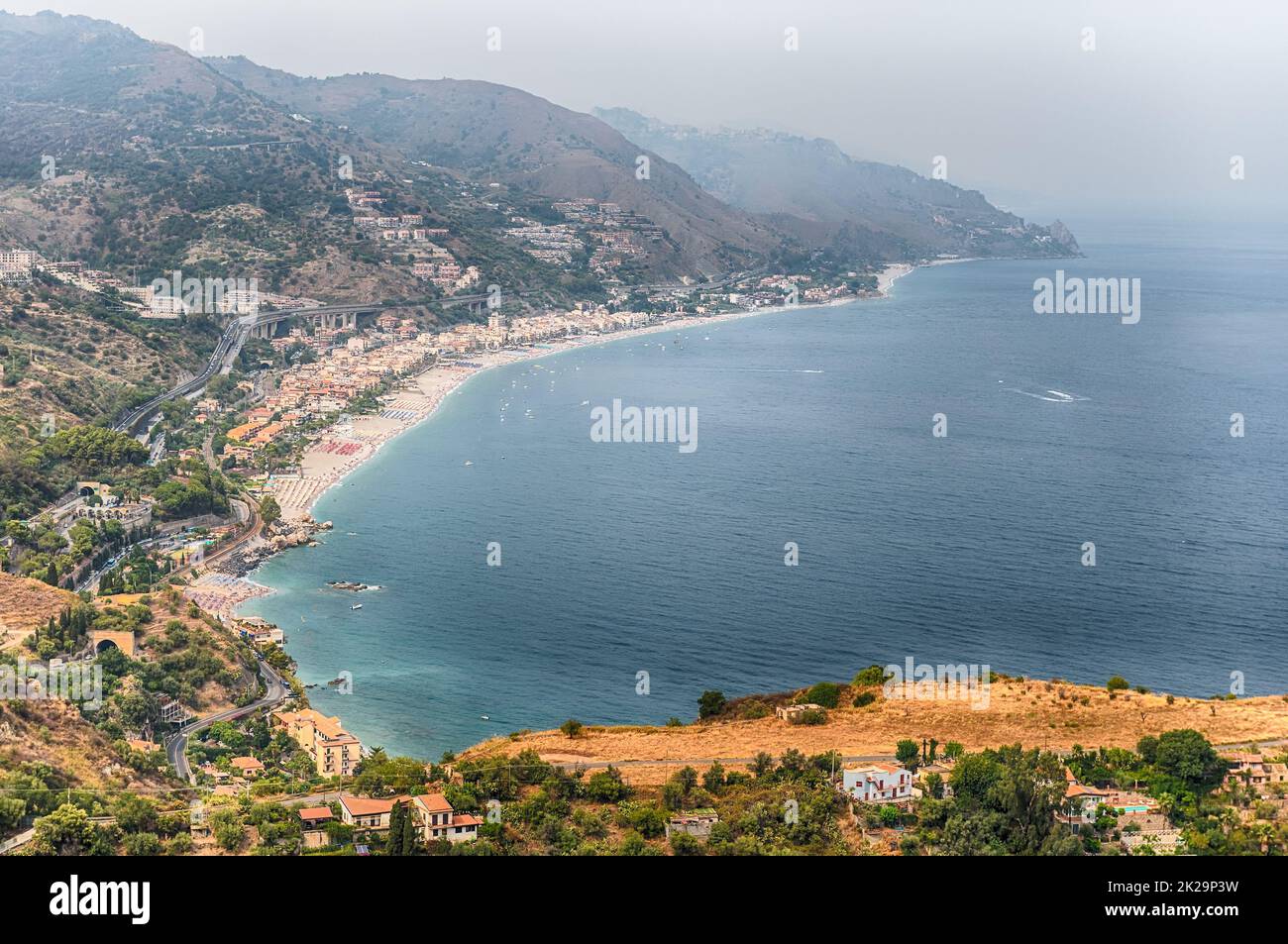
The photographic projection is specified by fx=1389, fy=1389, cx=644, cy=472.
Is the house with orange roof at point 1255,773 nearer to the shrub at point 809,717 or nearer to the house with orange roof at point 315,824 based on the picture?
the shrub at point 809,717

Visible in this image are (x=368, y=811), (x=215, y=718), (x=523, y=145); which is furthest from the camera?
(x=523, y=145)

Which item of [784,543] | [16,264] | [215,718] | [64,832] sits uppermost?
[16,264]

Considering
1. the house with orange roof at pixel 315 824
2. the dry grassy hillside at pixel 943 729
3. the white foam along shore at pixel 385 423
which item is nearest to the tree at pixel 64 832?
the house with orange roof at pixel 315 824

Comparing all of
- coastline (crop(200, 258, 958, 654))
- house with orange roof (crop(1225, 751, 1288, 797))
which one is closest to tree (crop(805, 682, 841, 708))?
house with orange roof (crop(1225, 751, 1288, 797))

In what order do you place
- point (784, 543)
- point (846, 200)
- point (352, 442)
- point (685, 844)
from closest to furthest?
point (685, 844) < point (784, 543) < point (352, 442) < point (846, 200)

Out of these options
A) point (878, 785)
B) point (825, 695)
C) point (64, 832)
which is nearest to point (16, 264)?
point (825, 695)

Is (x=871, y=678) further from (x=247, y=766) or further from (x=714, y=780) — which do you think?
(x=247, y=766)
